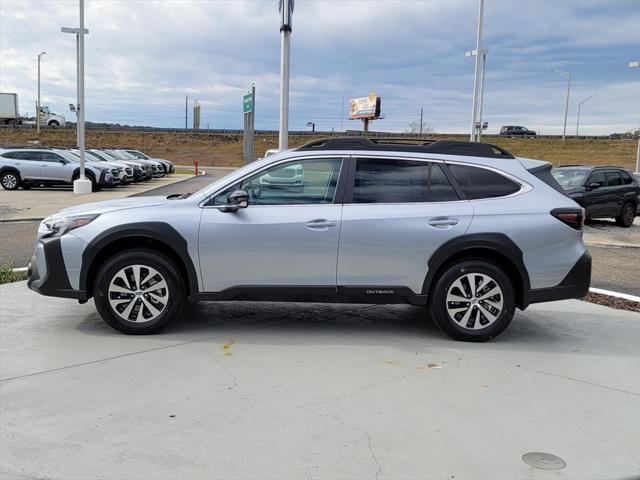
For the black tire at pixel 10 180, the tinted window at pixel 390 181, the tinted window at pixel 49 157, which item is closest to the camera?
the tinted window at pixel 390 181

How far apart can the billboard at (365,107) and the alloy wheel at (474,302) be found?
7632 cm

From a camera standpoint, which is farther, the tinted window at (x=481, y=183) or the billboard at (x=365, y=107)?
the billboard at (x=365, y=107)

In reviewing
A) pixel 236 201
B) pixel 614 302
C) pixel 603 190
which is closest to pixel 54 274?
pixel 236 201

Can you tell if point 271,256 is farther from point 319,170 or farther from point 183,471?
point 183,471

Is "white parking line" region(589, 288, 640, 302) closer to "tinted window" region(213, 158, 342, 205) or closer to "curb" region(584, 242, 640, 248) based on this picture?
"tinted window" region(213, 158, 342, 205)

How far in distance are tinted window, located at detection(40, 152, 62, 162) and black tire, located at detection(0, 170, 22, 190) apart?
3.81 feet

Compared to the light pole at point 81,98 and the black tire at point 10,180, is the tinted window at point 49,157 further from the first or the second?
the light pole at point 81,98

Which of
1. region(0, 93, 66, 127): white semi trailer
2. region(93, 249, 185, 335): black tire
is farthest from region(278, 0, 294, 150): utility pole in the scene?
region(0, 93, 66, 127): white semi trailer

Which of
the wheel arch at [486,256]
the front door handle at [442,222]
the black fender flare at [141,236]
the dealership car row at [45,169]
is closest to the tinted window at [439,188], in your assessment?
the front door handle at [442,222]

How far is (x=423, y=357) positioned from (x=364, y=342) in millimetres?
591

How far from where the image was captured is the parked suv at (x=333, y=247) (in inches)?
201

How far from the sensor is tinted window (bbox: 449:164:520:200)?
17.4 feet

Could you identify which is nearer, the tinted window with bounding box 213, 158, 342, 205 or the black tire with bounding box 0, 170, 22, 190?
the tinted window with bounding box 213, 158, 342, 205

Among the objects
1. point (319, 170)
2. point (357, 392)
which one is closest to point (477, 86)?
point (319, 170)
